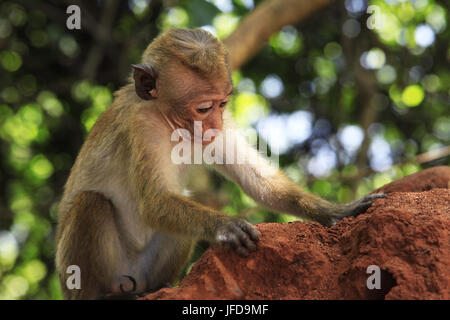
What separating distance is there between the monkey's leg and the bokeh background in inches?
130

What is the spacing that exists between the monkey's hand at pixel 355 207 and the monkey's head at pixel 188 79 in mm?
920

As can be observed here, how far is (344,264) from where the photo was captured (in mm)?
2576

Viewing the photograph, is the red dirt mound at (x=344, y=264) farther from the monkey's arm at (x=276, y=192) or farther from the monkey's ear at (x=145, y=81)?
the monkey's ear at (x=145, y=81)

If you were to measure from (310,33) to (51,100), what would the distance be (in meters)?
3.62

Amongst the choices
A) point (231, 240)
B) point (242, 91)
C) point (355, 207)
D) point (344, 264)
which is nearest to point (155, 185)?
point (231, 240)

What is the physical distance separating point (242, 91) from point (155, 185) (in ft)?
13.7

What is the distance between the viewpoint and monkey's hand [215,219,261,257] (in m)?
2.68

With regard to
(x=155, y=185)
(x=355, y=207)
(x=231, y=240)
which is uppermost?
(x=155, y=185)

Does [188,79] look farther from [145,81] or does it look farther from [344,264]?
[344,264]

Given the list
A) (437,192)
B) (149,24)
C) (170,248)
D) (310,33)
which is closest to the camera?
(437,192)

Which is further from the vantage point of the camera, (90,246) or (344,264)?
(90,246)

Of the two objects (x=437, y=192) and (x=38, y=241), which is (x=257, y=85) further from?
(x=437, y=192)

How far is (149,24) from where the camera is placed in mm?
7223
